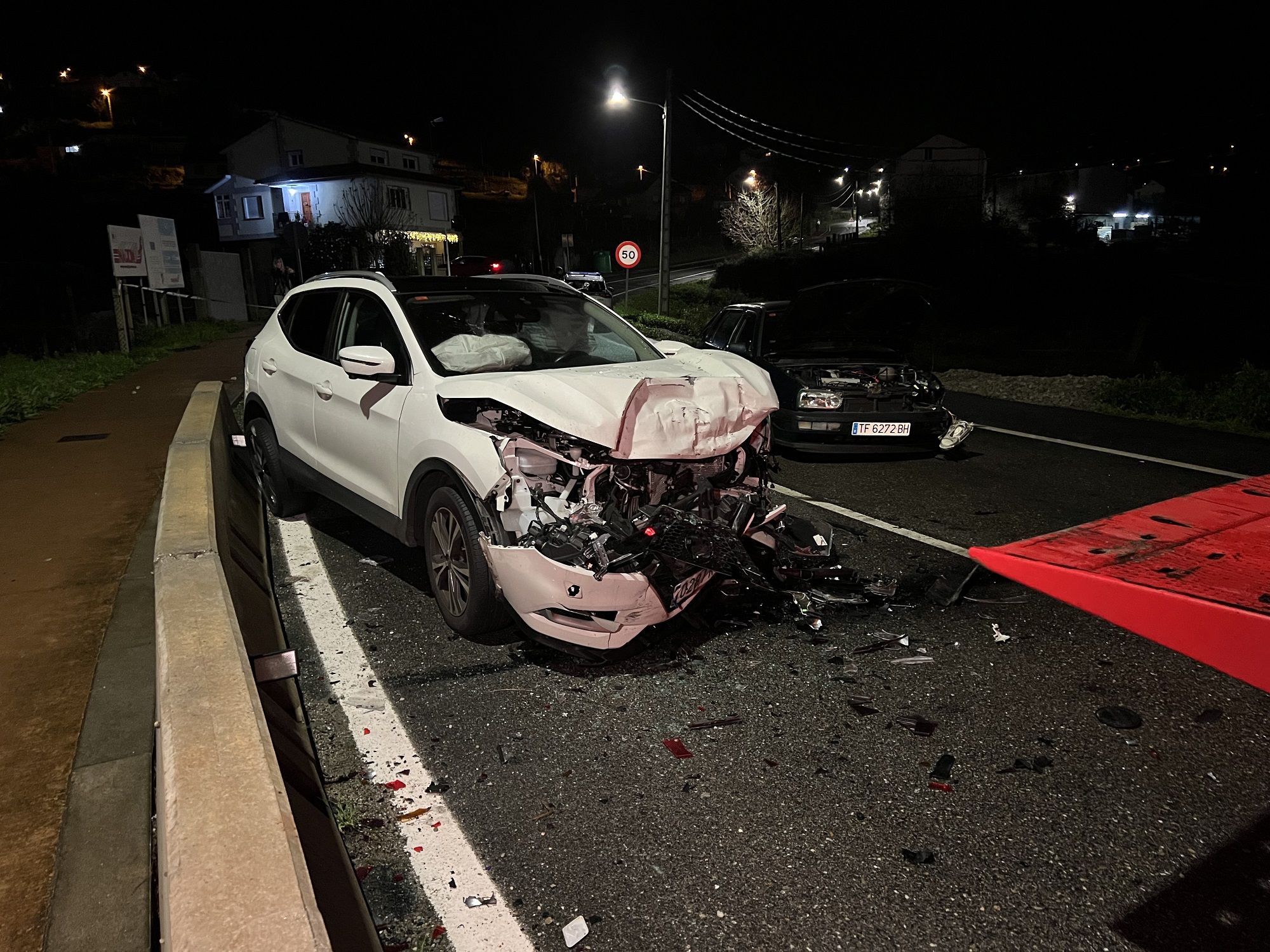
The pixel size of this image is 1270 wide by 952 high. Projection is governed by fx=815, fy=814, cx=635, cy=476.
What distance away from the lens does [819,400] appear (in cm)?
780

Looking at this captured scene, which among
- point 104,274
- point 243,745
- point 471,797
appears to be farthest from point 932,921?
point 104,274

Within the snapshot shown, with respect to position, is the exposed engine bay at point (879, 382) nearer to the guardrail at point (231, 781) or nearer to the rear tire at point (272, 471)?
the rear tire at point (272, 471)

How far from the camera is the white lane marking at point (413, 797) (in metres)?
2.30

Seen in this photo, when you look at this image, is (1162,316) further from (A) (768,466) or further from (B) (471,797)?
(B) (471,797)

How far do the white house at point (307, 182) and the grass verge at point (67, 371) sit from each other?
99.1 ft

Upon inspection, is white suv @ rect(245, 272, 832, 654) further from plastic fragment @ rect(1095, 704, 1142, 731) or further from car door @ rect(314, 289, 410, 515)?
plastic fragment @ rect(1095, 704, 1142, 731)

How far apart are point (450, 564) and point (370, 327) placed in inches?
72.6

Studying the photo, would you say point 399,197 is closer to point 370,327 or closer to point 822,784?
point 370,327

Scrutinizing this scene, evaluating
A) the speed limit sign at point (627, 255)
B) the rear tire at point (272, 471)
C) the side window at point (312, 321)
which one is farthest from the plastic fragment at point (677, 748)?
the speed limit sign at point (627, 255)

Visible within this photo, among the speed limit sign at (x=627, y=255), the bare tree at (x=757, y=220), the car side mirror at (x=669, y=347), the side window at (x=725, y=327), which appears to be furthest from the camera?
the bare tree at (x=757, y=220)

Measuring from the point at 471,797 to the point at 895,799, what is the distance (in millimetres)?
1502

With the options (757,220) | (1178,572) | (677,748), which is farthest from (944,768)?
(757,220)

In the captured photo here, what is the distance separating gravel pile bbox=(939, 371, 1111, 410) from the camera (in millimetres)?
12305

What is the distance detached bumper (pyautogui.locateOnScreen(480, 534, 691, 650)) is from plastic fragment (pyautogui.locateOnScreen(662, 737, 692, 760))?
0.53 m
